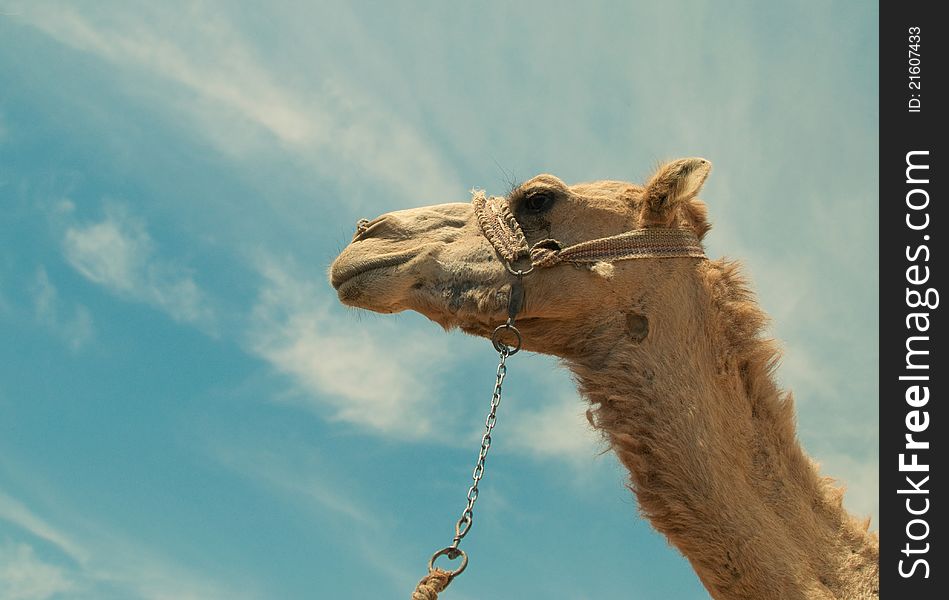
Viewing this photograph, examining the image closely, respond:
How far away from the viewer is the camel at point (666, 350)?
554 cm

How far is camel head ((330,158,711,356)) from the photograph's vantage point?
6.23 meters

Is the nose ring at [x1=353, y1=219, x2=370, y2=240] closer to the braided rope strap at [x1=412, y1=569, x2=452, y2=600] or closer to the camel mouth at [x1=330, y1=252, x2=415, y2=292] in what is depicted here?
the camel mouth at [x1=330, y1=252, x2=415, y2=292]

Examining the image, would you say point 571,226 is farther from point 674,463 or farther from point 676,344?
point 674,463

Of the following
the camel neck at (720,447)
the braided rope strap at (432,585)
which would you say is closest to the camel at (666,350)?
the camel neck at (720,447)

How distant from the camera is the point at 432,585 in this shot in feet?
17.2

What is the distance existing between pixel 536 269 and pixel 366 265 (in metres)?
1.07

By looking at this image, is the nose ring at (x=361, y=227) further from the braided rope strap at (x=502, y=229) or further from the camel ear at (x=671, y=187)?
the camel ear at (x=671, y=187)

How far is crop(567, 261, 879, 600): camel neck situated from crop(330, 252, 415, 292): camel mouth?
1.25m

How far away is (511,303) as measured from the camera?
6285 millimetres

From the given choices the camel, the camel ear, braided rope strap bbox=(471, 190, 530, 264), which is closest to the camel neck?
the camel

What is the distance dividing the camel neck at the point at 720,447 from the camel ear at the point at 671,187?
0.38m

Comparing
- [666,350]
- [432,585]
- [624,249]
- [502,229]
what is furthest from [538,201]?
[432,585]
